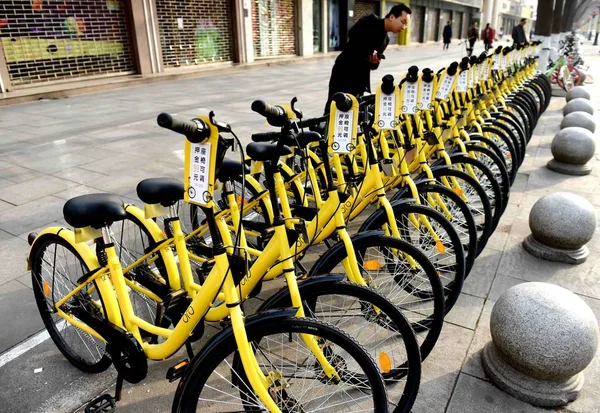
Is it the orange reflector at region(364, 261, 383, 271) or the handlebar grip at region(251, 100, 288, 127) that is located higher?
the handlebar grip at region(251, 100, 288, 127)

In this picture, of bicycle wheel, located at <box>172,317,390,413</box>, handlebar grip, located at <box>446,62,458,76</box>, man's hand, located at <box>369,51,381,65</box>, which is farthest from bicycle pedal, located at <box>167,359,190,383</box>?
man's hand, located at <box>369,51,381,65</box>

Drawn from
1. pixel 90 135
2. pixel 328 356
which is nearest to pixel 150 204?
pixel 328 356

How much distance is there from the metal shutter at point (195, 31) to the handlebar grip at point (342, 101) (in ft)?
48.9

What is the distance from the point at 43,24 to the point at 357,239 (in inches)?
521

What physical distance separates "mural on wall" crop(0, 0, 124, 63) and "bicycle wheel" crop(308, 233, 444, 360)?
1264 cm

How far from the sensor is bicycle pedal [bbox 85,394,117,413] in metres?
A: 2.29

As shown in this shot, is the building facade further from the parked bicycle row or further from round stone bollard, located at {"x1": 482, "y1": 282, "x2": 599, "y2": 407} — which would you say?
round stone bollard, located at {"x1": 482, "y1": 282, "x2": 599, "y2": 407}

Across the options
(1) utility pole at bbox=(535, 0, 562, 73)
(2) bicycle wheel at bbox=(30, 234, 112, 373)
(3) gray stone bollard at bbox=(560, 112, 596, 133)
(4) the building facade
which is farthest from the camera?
(4) the building facade

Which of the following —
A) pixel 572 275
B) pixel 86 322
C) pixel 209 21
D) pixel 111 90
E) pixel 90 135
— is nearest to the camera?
pixel 86 322

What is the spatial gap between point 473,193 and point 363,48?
6.09ft

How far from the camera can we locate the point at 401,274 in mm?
2783

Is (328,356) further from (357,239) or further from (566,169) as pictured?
(566,169)

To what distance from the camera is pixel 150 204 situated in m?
2.48

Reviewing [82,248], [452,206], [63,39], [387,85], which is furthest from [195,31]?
[82,248]
